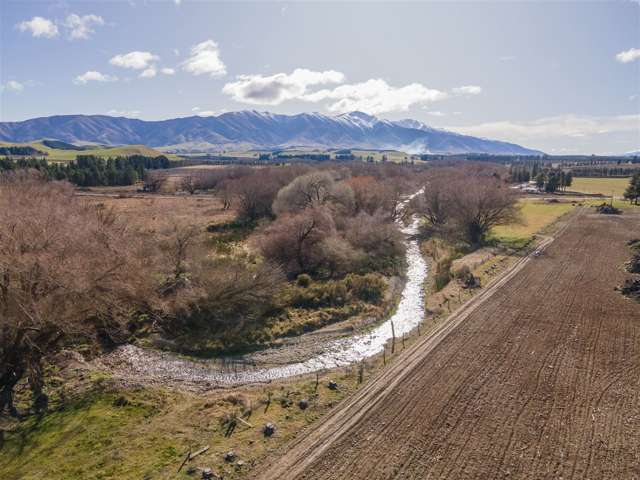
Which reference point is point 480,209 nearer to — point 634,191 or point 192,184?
point 634,191

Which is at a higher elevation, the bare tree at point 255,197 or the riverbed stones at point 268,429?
the bare tree at point 255,197

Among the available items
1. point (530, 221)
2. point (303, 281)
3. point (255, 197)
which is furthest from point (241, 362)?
point (530, 221)

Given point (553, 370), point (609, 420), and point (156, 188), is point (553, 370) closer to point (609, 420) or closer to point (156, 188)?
point (609, 420)

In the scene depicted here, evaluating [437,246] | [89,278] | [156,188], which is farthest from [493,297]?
[156,188]

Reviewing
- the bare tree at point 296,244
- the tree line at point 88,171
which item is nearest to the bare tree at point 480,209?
the bare tree at point 296,244

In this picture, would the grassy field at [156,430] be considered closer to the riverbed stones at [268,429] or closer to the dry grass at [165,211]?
the riverbed stones at [268,429]

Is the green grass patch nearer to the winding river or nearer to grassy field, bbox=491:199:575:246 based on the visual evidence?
the winding river
